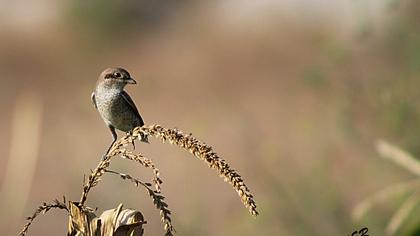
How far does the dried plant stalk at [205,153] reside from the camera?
2.22m

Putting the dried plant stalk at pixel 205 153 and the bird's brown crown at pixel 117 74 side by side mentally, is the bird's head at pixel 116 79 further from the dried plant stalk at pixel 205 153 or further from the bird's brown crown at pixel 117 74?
the dried plant stalk at pixel 205 153

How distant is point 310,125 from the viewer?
9.02 meters

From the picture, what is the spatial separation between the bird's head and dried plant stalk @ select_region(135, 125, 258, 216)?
1.78 m

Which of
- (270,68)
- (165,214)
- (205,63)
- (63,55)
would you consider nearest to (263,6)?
(270,68)

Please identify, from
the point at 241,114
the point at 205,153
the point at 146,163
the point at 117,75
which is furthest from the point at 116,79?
the point at 241,114

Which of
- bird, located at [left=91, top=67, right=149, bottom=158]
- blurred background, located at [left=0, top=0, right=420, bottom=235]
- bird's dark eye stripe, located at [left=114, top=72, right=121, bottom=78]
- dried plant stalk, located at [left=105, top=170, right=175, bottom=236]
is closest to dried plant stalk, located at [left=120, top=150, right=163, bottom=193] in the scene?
dried plant stalk, located at [left=105, top=170, right=175, bottom=236]

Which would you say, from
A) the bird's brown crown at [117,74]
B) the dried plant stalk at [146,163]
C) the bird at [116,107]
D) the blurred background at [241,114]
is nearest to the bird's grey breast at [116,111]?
the bird at [116,107]

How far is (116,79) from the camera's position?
4375 millimetres

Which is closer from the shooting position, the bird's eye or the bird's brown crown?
the bird's brown crown

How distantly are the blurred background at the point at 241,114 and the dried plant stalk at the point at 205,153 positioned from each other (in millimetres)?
2266

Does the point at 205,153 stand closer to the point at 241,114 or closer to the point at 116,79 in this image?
the point at 116,79

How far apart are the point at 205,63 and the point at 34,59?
16.1 feet

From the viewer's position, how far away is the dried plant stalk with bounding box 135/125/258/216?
2223 mm

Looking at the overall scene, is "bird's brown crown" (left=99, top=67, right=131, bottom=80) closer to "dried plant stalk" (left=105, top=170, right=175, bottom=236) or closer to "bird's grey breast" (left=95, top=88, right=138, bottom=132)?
"bird's grey breast" (left=95, top=88, right=138, bottom=132)
